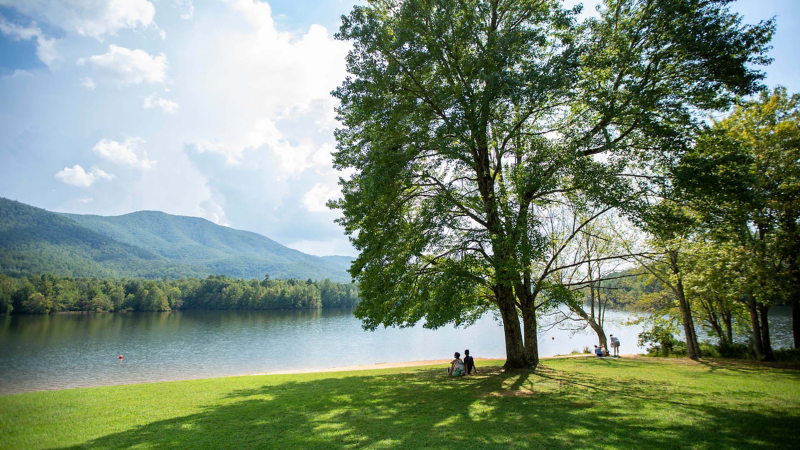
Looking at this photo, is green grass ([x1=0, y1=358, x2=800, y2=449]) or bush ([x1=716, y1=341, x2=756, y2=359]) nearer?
green grass ([x1=0, y1=358, x2=800, y2=449])

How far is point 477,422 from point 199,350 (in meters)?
41.5

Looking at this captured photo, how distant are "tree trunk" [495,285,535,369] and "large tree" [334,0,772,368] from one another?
0.09m

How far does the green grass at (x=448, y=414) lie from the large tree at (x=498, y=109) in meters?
2.93

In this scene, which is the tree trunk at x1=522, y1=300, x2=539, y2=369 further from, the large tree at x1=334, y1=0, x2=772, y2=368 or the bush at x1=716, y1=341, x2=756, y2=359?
the bush at x1=716, y1=341, x2=756, y2=359

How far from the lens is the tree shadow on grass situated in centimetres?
645

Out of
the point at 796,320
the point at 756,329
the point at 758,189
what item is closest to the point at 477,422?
the point at 758,189

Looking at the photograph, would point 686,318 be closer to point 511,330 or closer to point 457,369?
point 511,330

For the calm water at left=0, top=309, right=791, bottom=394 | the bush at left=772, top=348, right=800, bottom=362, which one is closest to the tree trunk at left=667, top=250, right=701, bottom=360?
the bush at left=772, top=348, right=800, bottom=362

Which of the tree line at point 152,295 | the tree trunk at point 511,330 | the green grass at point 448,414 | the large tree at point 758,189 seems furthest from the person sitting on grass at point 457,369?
the tree line at point 152,295

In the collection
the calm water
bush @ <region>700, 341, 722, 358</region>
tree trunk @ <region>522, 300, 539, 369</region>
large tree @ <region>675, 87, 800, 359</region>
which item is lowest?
the calm water

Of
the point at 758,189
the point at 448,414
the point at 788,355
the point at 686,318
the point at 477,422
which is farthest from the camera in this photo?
the point at 686,318

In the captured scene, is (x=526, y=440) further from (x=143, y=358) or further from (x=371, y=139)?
(x=143, y=358)

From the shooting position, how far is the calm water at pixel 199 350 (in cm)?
2745

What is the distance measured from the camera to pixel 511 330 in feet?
48.3
